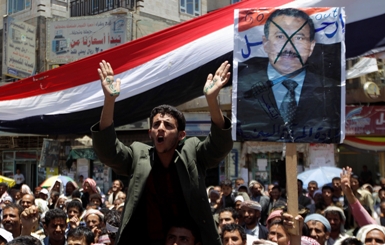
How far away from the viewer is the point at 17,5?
2495cm

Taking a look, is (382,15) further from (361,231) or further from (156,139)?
(156,139)

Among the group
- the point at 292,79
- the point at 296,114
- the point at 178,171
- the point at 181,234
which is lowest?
the point at 181,234

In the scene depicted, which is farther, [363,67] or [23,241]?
[363,67]

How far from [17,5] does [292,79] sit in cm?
2328

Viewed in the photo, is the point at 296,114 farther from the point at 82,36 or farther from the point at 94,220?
the point at 82,36

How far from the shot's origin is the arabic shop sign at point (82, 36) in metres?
21.5

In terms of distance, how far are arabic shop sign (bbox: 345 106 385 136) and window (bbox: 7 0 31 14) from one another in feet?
50.3

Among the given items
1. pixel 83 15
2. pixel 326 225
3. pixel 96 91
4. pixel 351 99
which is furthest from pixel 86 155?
pixel 326 225

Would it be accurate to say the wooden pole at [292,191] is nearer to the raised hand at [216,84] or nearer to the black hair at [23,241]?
the raised hand at [216,84]

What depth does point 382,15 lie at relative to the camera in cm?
572

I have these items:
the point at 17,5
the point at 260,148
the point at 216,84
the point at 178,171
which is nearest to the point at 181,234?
the point at 178,171

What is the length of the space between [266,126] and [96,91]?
3.17 metres

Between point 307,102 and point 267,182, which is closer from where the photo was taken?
point 307,102

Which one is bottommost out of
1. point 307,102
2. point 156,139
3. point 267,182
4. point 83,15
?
point 267,182
